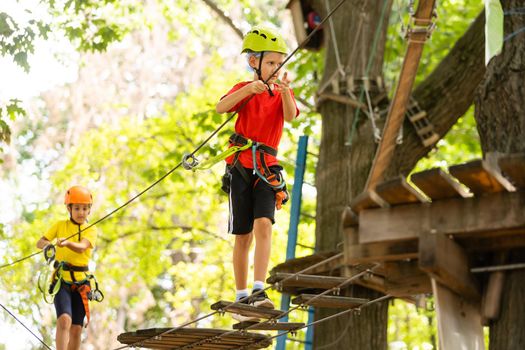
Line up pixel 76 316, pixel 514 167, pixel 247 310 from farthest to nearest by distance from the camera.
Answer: pixel 76 316, pixel 247 310, pixel 514 167

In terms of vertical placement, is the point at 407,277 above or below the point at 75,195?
below

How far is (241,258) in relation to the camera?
6293 mm

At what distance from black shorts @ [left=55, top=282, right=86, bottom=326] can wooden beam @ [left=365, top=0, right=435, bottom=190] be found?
247 centimetres

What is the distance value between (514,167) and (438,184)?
329 mm

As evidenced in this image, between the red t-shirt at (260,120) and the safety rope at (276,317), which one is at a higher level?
the red t-shirt at (260,120)

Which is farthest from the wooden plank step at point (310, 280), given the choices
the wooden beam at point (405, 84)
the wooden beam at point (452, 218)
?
the wooden beam at point (452, 218)

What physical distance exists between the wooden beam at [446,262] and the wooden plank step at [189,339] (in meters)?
2.22

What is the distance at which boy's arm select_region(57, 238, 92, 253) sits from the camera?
280 inches

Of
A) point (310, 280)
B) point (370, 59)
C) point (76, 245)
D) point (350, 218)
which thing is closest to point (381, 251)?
point (350, 218)

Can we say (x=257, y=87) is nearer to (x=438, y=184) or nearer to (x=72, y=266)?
(x=438, y=184)

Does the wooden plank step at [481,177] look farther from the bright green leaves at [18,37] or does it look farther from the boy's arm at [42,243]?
the bright green leaves at [18,37]

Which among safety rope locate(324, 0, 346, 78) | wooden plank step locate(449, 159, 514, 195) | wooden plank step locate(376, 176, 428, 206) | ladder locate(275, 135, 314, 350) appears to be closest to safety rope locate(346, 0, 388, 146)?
safety rope locate(324, 0, 346, 78)

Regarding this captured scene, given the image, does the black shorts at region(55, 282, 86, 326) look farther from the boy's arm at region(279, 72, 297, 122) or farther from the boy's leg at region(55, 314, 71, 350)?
the boy's arm at region(279, 72, 297, 122)

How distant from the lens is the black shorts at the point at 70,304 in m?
7.18
